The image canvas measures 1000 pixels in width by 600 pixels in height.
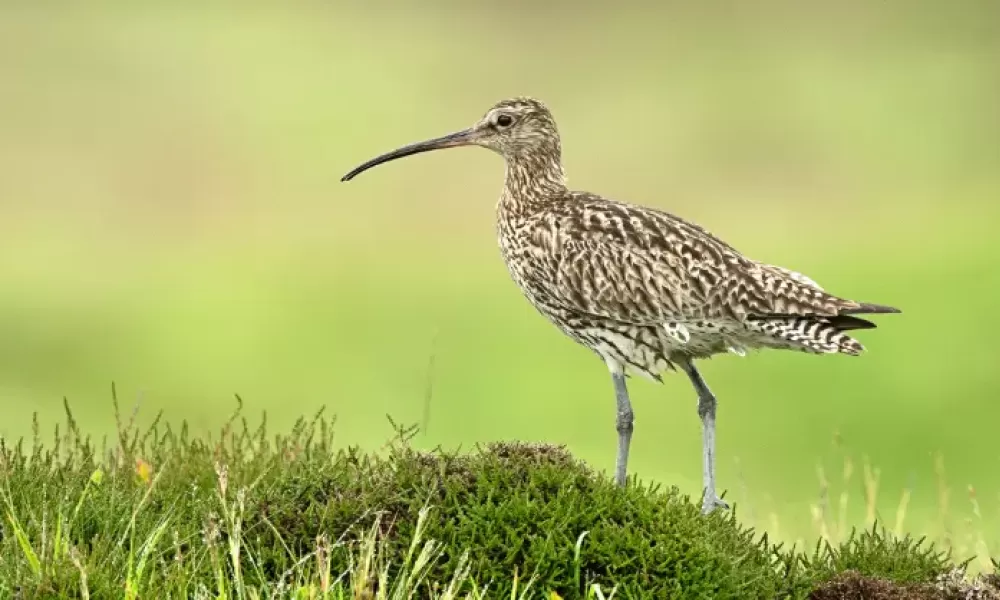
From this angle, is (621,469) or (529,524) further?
(621,469)

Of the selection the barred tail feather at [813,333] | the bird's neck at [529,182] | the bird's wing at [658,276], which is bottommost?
the barred tail feather at [813,333]

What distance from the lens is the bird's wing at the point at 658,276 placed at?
969cm

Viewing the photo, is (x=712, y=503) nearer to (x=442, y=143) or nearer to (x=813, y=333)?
(x=813, y=333)

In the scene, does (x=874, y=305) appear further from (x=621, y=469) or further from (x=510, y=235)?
(x=510, y=235)

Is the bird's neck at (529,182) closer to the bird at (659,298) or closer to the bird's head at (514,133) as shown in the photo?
the bird's head at (514,133)

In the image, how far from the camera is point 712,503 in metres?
9.57

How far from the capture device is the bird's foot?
945 centimetres

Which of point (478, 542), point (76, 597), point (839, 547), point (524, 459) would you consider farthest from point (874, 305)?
point (76, 597)

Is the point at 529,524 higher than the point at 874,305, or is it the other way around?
the point at 874,305

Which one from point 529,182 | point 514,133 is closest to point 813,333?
point 529,182

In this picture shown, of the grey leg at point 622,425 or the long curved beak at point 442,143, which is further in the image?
the long curved beak at point 442,143

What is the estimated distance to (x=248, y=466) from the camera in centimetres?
999

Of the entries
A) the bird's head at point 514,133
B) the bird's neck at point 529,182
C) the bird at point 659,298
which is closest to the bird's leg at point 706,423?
the bird at point 659,298

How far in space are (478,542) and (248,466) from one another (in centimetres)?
268
